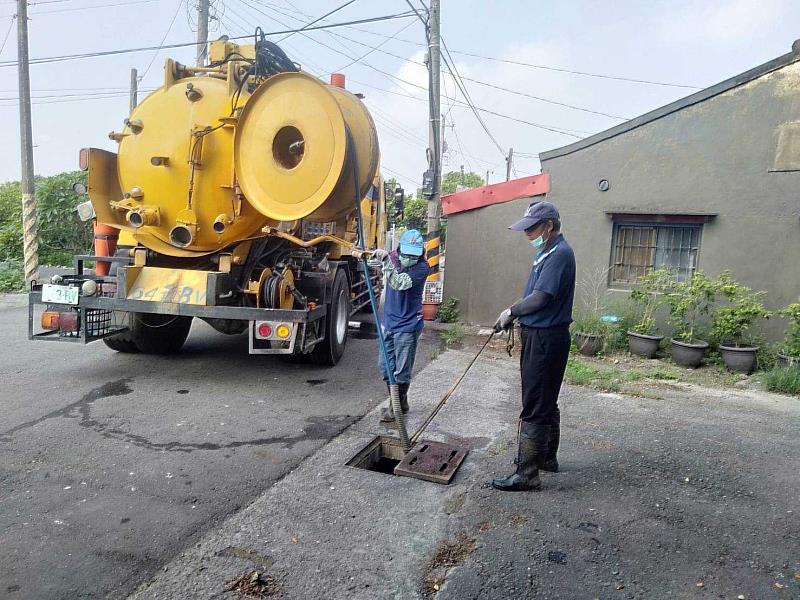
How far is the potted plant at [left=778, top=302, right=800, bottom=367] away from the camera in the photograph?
6.63m

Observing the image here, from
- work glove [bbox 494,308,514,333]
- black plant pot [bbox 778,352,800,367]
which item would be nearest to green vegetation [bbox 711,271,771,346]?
black plant pot [bbox 778,352,800,367]

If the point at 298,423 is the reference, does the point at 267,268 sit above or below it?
above

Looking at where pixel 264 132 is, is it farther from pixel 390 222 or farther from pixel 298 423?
pixel 390 222

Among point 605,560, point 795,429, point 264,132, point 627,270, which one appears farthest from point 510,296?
point 605,560

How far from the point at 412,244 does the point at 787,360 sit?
5126mm

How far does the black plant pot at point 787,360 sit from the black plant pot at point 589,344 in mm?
2057

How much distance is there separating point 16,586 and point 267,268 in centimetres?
345

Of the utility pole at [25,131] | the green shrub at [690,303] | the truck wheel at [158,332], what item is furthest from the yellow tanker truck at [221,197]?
the utility pole at [25,131]

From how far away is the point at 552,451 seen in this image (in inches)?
148

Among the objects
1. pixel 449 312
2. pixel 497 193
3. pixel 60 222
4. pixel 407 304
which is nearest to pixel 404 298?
pixel 407 304

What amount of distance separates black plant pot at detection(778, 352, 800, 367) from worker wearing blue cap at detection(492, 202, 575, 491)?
470 centimetres

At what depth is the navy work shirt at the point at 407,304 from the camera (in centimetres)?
451

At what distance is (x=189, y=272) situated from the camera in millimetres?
5301

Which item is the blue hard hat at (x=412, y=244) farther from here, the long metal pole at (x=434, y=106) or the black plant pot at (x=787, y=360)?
the long metal pole at (x=434, y=106)
